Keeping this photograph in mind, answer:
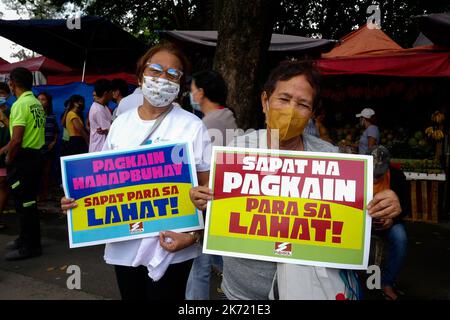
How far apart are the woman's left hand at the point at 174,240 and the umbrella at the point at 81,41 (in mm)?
5953

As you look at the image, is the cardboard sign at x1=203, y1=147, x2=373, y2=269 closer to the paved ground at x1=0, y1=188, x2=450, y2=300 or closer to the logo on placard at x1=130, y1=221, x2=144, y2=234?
the logo on placard at x1=130, y1=221, x2=144, y2=234

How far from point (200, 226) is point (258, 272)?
1.24 ft

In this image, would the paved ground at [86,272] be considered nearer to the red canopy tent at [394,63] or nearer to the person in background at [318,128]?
the person in background at [318,128]

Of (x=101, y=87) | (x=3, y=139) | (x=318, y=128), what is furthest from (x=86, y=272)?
(x=318, y=128)

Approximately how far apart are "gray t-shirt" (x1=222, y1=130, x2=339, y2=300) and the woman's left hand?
211 mm

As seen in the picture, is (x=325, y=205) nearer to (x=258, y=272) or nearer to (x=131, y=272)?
(x=258, y=272)

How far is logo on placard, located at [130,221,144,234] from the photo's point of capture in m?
2.03

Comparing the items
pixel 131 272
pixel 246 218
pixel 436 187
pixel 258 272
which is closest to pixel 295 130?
pixel 246 218

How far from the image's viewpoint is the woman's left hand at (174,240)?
1.95 metres

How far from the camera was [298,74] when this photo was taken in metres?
1.82

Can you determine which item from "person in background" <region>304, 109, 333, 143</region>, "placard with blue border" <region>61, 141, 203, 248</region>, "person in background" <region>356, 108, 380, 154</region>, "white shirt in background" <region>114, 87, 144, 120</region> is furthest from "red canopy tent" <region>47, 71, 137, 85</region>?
"placard with blue border" <region>61, 141, 203, 248</region>

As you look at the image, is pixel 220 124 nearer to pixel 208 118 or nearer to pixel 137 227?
pixel 208 118

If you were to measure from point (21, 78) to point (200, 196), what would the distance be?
3677 millimetres

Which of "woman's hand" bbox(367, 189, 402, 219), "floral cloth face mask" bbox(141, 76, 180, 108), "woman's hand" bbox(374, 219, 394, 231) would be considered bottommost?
"woman's hand" bbox(374, 219, 394, 231)
